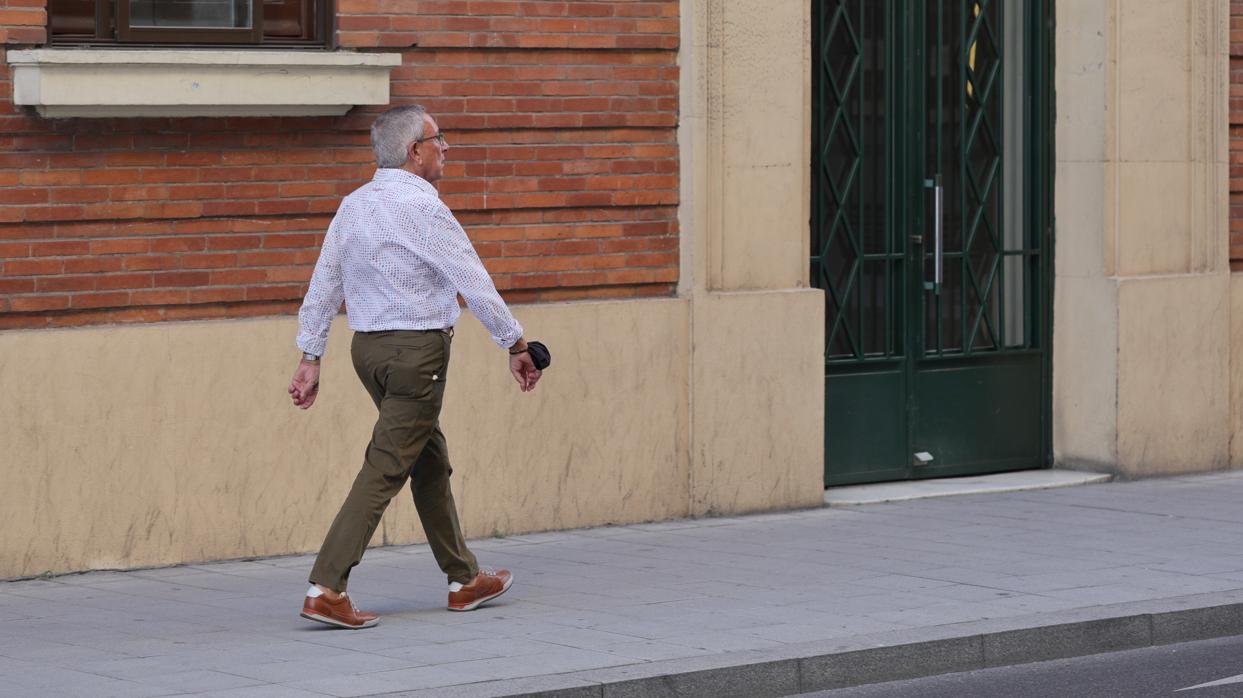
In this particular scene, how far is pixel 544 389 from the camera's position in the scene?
32.8 ft

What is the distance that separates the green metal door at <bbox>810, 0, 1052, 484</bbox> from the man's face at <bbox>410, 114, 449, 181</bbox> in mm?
3769

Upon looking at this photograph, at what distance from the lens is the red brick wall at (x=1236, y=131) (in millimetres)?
12250

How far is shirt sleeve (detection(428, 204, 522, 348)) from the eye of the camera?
7.51 metres

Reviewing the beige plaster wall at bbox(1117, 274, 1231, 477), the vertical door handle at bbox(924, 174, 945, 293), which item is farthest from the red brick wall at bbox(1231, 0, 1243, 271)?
the vertical door handle at bbox(924, 174, 945, 293)

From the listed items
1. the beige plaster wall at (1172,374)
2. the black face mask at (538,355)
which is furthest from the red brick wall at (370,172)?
the beige plaster wall at (1172,374)

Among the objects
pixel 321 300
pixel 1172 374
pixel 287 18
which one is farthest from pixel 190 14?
pixel 1172 374

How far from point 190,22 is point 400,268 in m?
2.18

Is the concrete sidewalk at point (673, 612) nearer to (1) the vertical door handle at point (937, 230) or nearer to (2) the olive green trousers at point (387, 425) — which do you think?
(2) the olive green trousers at point (387, 425)

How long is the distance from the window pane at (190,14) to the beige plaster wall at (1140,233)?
4797 mm

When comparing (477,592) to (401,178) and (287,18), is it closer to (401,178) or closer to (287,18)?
(401,178)

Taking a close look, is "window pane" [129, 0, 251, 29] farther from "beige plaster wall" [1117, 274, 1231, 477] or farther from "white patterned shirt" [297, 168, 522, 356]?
"beige plaster wall" [1117, 274, 1231, 477]

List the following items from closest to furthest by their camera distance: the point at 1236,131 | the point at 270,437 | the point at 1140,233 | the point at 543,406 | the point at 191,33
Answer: the point at 191,33 → the point at 270,437 → the point at 543,406 → the point at 1140,233 → the point at 1236,131

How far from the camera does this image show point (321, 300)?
771 cm

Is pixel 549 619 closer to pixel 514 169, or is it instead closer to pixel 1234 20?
pixel 514 169
